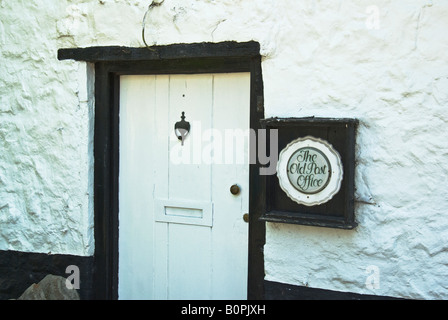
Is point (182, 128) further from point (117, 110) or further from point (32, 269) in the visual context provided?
point (32, 269)

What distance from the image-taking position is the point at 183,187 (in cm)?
346

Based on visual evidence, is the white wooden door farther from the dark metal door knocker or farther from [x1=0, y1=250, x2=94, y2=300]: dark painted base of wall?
[x1=0, y1=250, x2=94, y2=300]: dark painted base of wall

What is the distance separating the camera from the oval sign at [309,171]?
2.84m

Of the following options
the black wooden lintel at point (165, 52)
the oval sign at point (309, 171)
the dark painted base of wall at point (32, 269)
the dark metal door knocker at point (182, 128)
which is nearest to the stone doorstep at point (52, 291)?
the dark painted base of wall at point (32, 269)

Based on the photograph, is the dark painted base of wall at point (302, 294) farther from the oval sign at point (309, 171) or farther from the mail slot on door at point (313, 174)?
the oval sign at point (309, 171)

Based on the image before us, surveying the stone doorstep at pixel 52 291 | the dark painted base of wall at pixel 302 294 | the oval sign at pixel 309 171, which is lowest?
the stone doorstep at pixel 52 291

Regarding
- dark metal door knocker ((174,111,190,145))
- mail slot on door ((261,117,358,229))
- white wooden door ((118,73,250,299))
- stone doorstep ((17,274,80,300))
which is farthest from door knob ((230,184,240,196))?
stone doorstep ((17,274,80,300))

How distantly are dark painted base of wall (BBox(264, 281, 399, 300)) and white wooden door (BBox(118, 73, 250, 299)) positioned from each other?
0.27 metres
